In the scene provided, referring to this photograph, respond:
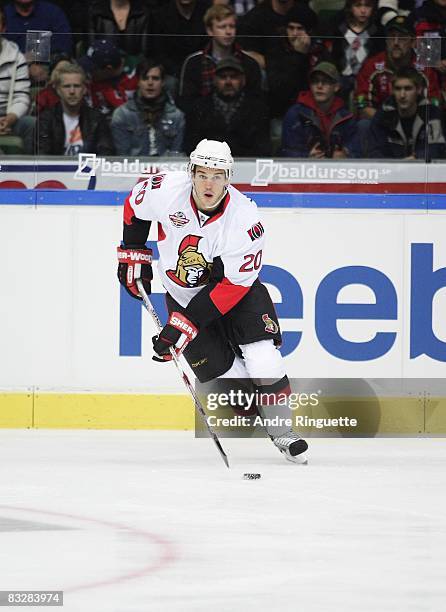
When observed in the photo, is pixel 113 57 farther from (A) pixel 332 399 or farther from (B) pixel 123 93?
(A) pixel 332 399

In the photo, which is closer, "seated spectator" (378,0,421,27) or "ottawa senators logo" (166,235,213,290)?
"ottawa senators logo" (166,235,213,290)

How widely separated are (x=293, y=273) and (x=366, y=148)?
2.04 ft

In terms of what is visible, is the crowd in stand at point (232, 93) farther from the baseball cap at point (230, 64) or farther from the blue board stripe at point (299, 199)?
the blue board stripe at point (299, 199)

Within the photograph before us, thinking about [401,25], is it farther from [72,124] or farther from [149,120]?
[72,124]

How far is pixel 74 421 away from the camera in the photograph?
18.9 feet

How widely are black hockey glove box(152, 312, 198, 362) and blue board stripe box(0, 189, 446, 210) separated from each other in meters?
1.21

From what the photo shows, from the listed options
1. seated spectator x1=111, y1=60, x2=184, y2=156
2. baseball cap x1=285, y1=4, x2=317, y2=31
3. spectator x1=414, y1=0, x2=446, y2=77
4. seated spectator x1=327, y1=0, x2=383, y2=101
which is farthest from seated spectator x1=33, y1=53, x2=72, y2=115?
spectator x1=414, y1=0, x2=446, y2=77

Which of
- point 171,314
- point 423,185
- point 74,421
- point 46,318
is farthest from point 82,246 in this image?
point 423,185

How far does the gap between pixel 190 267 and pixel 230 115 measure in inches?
40.9

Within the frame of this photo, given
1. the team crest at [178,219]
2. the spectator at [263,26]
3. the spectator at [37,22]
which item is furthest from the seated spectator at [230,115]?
the team crest at [178,219]

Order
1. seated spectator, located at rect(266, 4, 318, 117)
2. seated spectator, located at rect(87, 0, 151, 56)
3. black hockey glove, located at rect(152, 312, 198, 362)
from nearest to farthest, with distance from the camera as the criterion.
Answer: black hockey glove, located at rect(152, 312, 198, 362) → seated spectator, located at rect(266, 4, 318, 117) → seated spectator, located at rect(87, 0, 151, 56)

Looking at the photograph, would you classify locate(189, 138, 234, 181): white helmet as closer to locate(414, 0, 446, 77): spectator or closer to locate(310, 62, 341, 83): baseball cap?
locate(310, 62, 341, 83): baseball cap

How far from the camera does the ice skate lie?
4.82m

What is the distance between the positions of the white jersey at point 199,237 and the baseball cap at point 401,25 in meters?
1.43
